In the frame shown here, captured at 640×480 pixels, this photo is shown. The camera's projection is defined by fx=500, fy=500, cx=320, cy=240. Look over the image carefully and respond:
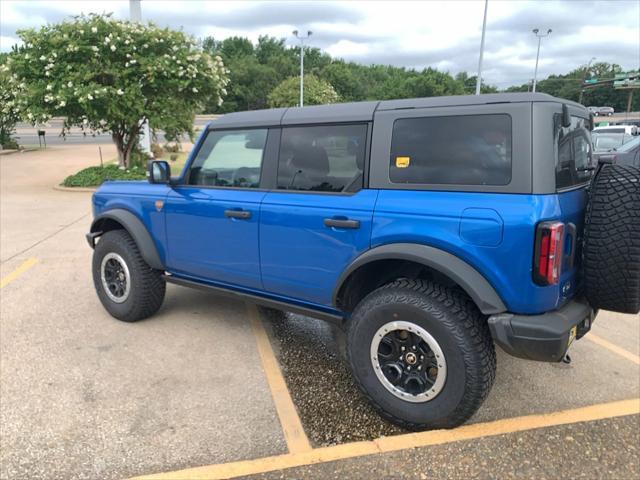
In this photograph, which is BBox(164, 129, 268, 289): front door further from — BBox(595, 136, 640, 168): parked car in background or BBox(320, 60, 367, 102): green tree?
BBox(320, 60, 367, 102): green tree

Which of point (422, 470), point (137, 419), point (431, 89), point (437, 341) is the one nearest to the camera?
point (422, 470)

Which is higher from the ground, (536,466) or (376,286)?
(376,286)

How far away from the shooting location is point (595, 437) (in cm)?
274

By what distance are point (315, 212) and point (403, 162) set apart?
60 cm

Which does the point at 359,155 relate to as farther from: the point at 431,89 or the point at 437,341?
the point at 431,89

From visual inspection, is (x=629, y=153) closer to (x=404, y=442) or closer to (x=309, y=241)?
(x=309, y=241)

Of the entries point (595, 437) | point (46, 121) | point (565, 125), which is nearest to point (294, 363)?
point (595, 437)

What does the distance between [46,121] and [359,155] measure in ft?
35.8

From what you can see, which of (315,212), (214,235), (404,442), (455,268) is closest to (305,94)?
(214,235)

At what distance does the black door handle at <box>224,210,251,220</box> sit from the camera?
132 inches

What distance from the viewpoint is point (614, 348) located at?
395 cm

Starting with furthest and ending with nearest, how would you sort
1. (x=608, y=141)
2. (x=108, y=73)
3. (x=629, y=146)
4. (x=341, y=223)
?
(x=608, y=141), (x=629, y=146), (x=108, y=73), (x=341, y=223)

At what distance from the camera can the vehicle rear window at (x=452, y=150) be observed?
2.52 metres

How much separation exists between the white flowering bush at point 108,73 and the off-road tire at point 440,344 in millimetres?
10174
